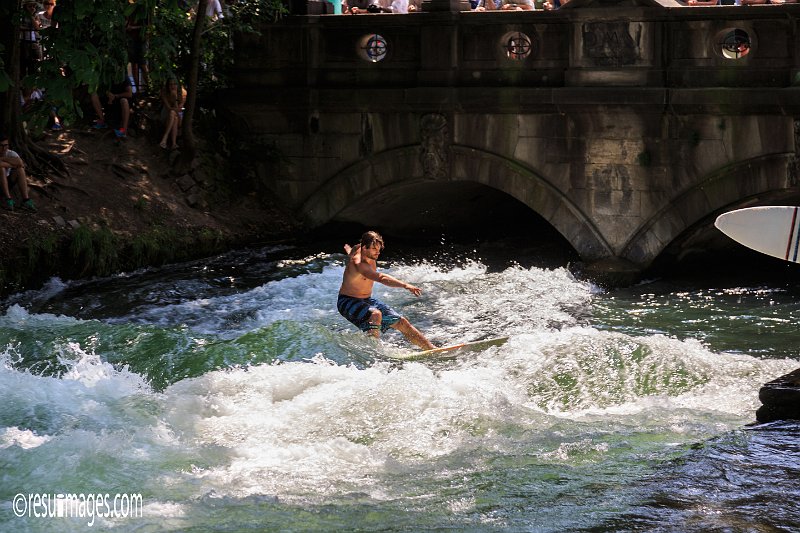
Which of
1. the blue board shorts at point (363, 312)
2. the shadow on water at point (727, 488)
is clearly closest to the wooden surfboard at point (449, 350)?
the blue board shorts at point (363, 312)

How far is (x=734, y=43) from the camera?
1655cm

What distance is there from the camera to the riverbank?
52.2 ft

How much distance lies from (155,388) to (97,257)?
5152 mm

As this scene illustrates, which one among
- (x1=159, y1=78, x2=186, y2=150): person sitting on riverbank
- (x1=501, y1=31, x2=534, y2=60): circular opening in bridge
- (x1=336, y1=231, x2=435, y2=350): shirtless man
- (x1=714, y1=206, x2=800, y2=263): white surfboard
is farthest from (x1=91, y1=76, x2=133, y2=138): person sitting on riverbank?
(x1=714, y1=206, x2=800, y2=263): white surfboard

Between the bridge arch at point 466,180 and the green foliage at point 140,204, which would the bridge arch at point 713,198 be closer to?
the bridge arch at point 466,180

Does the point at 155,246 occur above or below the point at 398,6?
below

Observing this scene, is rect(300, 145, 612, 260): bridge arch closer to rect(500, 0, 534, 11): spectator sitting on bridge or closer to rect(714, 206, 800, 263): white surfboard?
rect(500, 0, 534, 11): spectator sitting on bridge

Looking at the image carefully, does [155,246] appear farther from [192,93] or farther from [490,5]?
[490,5]

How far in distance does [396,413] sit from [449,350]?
8.65ft

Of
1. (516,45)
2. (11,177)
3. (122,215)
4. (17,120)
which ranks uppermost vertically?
(516,45)

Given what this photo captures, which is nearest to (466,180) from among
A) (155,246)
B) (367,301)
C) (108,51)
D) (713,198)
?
(713,198)

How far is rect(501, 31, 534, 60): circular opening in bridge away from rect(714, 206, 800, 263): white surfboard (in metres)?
5.83

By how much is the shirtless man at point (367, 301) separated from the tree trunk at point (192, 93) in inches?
229

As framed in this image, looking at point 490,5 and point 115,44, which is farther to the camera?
point 490,5
